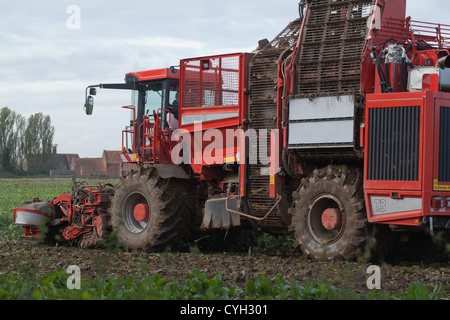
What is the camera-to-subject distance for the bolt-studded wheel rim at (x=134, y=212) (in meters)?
12.8

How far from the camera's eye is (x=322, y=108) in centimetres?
991

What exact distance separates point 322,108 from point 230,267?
8.64 ft

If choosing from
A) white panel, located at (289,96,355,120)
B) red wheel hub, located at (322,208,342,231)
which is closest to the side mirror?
white panel, located at (289,96,355,120)

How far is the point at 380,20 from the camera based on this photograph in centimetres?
995

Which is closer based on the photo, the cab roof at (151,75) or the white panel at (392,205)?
the white panel at (392,205)

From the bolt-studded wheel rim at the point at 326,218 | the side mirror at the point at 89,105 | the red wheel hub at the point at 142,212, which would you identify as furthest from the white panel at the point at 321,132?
the side mirror at the point at 89,105

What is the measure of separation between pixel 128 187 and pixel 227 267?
152 inches

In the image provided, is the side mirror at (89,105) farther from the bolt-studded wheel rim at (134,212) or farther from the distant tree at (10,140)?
the distant tree at (10,140)

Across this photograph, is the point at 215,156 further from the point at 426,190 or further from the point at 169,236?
the point at 426,190

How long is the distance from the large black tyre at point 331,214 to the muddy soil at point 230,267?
26cm

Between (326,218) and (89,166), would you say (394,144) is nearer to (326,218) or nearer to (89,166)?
(326,218)

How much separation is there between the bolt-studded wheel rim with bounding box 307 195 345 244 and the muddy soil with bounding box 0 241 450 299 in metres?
0.45

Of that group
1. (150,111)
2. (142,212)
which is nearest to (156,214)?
(142,212)

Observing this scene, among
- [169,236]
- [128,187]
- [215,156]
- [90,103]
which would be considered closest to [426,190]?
[215,156]
